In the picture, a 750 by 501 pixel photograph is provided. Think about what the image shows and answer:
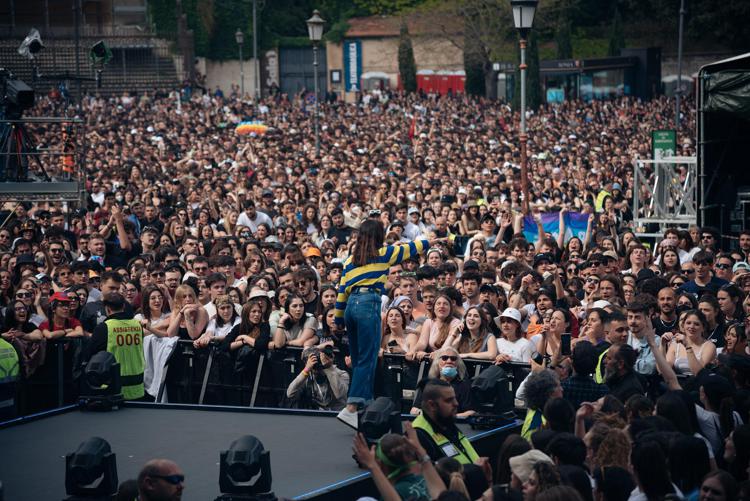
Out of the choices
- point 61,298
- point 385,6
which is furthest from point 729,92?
point 385,6

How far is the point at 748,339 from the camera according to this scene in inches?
367

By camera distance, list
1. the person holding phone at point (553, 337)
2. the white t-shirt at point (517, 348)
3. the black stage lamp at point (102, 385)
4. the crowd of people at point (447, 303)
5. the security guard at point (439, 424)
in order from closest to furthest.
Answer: the crowd of people at point (447, 303) < the security guard at point (439, 424) < the black stage lamp at point (102, 385) < the person holding phone at point (553, 337) < the white t-shirt at point (517, 348)

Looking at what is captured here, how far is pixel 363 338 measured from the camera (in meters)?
8.76

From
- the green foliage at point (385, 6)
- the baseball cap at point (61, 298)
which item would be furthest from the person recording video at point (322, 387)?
the green foliage at point (385, 6)

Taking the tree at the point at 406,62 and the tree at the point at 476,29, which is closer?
the tree at the point at 476,29

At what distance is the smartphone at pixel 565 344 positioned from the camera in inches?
382

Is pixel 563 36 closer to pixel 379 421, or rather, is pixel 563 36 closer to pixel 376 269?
pixel 376 269

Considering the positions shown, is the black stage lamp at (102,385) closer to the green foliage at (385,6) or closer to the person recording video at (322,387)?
the person recording video at (322,387)

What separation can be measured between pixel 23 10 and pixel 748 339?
52580 millimetres

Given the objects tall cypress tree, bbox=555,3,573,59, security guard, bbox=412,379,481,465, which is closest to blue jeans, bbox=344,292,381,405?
security guard, bbox=412,379,481,465

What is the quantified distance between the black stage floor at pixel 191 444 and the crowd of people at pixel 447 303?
49cm

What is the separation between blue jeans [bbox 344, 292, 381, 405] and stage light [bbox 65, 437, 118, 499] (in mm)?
2441

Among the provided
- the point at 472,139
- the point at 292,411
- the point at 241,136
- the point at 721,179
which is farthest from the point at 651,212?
the point at 241,136

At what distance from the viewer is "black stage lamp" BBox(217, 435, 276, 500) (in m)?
6.29
